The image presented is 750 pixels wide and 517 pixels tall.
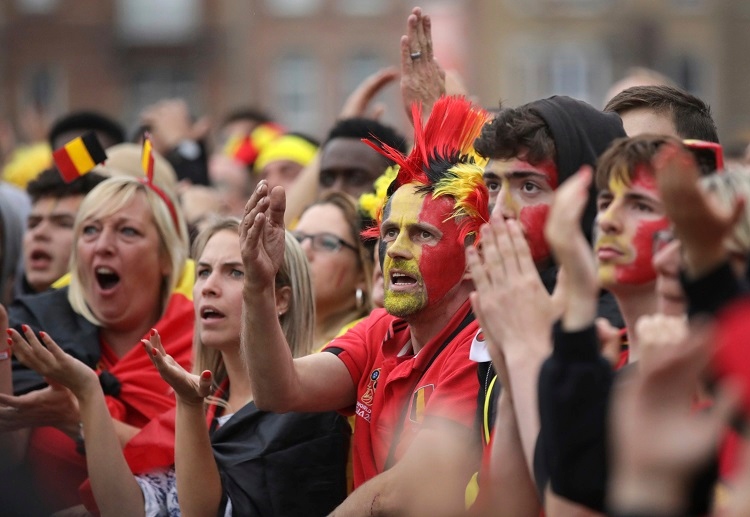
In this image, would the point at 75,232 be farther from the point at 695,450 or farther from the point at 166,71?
the point at 166,71

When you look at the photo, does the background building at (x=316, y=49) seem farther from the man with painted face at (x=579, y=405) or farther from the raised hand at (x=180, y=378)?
the man with painted face at (x=579, y=405)

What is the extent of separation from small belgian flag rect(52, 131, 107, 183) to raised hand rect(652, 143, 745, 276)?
3.99m

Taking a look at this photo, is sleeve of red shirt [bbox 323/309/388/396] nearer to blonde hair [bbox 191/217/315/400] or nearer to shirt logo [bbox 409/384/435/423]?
blonde hair [bbox 191/217/315/400]

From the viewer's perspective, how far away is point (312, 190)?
23.9 ft

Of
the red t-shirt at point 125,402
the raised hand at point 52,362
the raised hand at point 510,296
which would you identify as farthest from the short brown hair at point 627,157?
the red t-shirt at point 125,402

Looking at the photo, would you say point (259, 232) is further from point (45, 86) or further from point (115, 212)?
point (45, 86)

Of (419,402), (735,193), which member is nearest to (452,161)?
Result: (419,402)

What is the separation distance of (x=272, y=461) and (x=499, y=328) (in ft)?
5.26

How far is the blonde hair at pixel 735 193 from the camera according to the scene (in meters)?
2.86

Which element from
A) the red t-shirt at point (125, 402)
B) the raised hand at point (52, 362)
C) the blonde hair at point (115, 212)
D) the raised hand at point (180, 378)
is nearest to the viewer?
the raised hand at point (180, 378)

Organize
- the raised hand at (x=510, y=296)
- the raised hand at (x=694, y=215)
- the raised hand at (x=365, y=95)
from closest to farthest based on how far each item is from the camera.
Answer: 1. the raised hand at (x=694, y=215)
2. the raised hand at (x=510, y=296)
3. the raised hand at (x=365, y=95)

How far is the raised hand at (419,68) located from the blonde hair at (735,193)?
8.52ft

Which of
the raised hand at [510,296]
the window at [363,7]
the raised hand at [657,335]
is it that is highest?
the raised hand at [657,335]

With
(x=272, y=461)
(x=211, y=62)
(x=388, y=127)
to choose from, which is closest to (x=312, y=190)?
(x=388, y=127)
